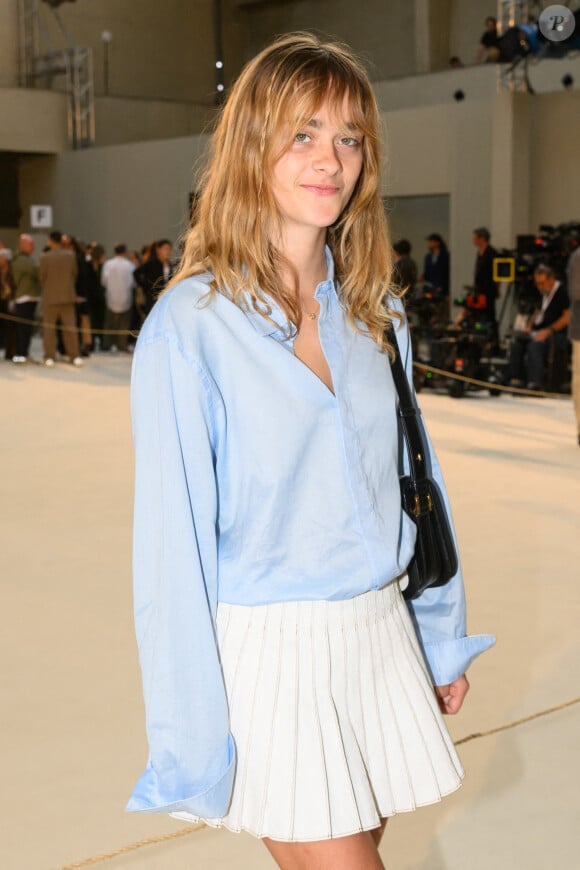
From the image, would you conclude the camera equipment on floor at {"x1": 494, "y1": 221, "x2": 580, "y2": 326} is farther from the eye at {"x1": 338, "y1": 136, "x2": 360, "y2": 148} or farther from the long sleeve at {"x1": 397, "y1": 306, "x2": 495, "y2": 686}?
the eye at {"x1": 338, "y1": 136, "x2": 360, "y2": 148}

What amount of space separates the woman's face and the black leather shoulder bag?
28cm

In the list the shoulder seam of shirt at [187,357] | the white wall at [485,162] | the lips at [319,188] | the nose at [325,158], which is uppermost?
the white wall at [485,162]

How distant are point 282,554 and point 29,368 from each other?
605 inches

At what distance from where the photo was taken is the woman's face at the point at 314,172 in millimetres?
1843

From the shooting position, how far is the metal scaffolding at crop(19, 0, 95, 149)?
997 inches

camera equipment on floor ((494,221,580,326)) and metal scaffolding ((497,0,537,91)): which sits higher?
metal scaffolding ((497,0,537,91))

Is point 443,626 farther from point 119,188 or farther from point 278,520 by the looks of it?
point 119,188

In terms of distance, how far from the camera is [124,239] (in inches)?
965

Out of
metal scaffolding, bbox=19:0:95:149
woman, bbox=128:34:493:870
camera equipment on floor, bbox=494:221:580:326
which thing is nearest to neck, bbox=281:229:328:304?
woman, bbox=128:34:493:870

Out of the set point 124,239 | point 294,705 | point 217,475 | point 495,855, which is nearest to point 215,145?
point 217,475

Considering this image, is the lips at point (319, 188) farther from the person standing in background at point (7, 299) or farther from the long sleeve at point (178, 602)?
the person standing in background at point (7, 299)

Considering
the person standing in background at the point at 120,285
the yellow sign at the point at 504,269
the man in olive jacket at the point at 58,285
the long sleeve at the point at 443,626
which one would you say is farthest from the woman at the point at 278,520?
the person standing in background at the point at 120,285

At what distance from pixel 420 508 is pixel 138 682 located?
2579 millimetres

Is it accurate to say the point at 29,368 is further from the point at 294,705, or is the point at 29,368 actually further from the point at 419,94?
the point at 294,705
